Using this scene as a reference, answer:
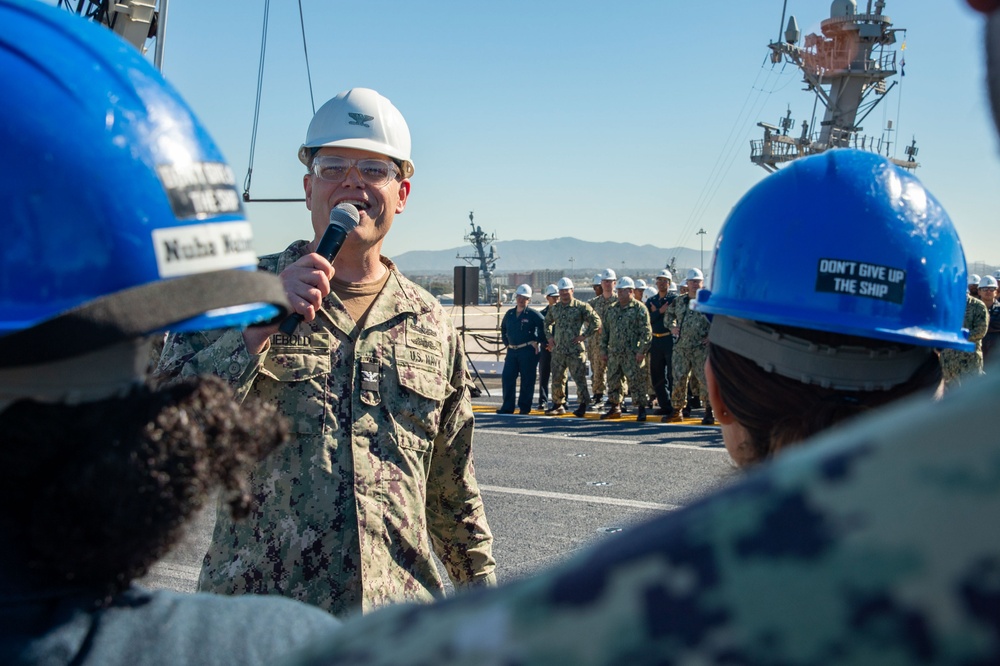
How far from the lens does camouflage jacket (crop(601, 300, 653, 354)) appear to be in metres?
14.8

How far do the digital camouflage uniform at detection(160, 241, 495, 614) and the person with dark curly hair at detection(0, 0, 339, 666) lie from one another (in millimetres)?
1324

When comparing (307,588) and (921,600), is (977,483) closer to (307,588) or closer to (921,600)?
(921,600)

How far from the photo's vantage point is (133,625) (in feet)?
3.15

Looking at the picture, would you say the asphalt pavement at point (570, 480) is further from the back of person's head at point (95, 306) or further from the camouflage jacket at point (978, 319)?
the camouflage jacket at point (978, 319)

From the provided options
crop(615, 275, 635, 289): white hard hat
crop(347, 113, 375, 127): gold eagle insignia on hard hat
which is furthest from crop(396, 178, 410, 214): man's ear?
crop(615, 275, 635, 289): white hard hat

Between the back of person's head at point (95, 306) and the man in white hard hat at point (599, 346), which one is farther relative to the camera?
the man in white hard hat at point (599, 346)

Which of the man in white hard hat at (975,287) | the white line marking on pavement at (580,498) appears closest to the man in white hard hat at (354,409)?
the white line marking on pavement at (580,498)

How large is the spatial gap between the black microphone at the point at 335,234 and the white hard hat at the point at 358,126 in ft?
0.73

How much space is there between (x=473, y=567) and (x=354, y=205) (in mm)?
1175

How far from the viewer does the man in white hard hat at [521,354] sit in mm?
14820

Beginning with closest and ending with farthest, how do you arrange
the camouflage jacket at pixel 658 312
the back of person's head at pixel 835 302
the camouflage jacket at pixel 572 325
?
the back of person's head at pixel 835 302
the camouflage jacket at pixel 658 312
the camouflage jacket at pixel 572 325

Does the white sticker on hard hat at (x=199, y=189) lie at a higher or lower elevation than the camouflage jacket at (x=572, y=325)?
higher

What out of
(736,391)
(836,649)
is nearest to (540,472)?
(736,391)

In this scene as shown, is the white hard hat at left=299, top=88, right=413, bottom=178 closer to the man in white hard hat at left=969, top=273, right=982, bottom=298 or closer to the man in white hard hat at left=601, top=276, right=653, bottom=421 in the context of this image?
Result: the man in white hard hat at left=601, top=276, right=653, bottom=421
